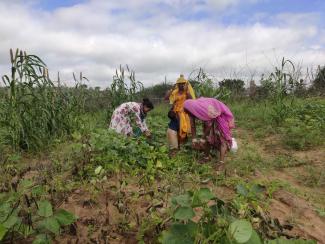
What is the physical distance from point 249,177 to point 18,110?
2.99 m

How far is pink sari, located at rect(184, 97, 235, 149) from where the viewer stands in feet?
17.6

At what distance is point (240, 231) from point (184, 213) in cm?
30

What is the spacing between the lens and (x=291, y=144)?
6613 mm

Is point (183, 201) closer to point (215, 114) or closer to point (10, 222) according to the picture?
point (10, 222)

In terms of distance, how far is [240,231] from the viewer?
6.45 feet

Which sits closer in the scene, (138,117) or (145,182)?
(145,182)

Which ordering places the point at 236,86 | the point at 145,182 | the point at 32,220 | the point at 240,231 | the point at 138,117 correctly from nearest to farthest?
1. the point at 240,231
2. the point at 32,220
3. the point at 145,182
4. the point at 138,117
5. the point at 236,86

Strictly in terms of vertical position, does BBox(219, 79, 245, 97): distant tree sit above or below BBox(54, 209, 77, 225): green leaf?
above

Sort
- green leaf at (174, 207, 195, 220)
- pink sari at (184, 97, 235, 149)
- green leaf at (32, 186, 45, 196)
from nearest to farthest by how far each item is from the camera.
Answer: green leaf at (174, 207, 195, 220) < green leaf at (32, 186, 45, 196) < pink sari at (184, 97, 235, 149)

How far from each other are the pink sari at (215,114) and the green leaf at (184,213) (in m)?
3.27

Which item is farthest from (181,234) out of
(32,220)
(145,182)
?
(145,182)

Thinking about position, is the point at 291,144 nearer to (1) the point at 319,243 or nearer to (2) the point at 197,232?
(1) the point at 319,243

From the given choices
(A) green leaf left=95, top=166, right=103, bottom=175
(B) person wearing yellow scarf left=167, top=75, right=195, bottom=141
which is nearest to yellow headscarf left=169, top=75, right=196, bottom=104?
(B) person wearing yellow scarf left=167, top=75, right=195, bottom=141

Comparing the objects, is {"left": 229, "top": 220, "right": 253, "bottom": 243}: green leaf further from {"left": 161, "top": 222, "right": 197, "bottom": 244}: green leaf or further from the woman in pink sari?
the woman in pink sari
